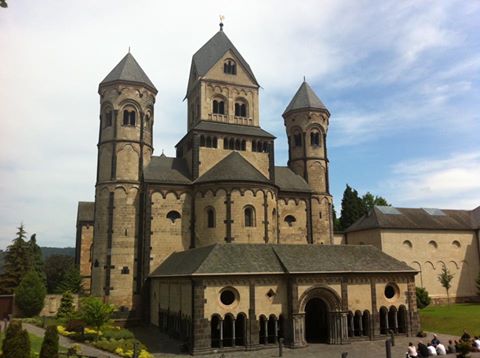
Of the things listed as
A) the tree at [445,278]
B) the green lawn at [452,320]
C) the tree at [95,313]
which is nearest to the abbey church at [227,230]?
the green lawn at [452,320]

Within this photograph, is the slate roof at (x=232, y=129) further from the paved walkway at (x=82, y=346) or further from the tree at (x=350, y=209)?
the tree at (x=350, y=209)

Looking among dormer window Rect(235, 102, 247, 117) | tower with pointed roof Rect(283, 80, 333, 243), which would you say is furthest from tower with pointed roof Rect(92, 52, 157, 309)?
tower with pointed roof Rect(283, 80, 333, 243)

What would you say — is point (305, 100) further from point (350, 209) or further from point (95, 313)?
point (95, 313)

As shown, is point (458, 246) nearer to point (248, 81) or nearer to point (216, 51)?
point (248, 81)

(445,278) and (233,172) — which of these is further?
(445,278)

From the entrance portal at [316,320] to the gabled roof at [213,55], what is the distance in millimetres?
29982

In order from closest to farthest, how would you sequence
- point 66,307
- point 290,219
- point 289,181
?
point 66,307 → point 290,219 → point 289,181

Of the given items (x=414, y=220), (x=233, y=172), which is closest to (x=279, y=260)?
(x=233, y=172)

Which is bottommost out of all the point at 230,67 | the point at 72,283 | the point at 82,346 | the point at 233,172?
the point at 82,346

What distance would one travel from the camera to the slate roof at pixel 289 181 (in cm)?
5084

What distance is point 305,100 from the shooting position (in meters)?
56.4

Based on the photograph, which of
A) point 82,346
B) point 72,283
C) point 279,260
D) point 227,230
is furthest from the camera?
point 72,283

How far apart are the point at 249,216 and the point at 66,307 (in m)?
21.0

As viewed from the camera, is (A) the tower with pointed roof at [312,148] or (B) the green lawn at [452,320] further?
(A) the tower with pointed roof at [312,148]
